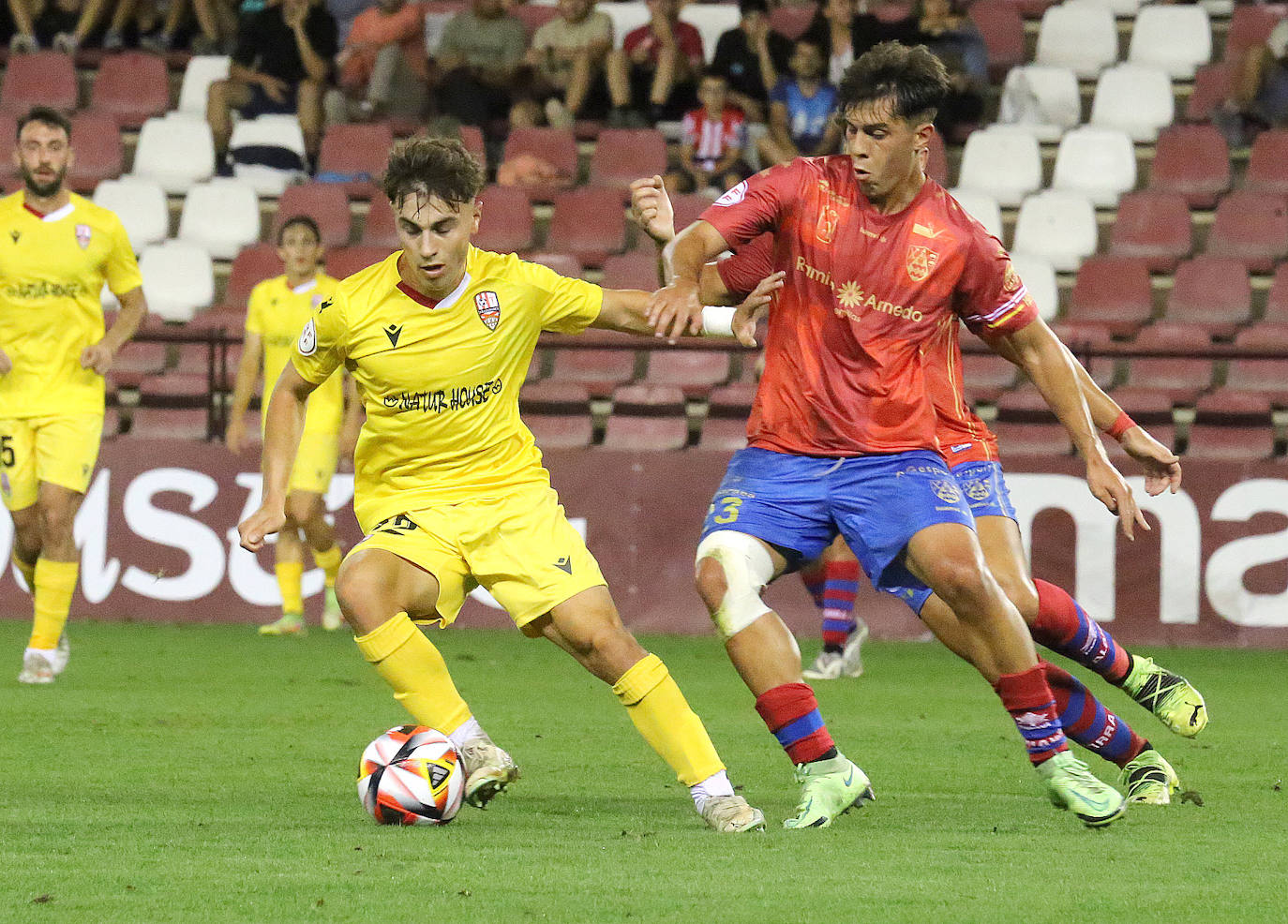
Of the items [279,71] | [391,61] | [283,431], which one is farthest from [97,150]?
[283,431]

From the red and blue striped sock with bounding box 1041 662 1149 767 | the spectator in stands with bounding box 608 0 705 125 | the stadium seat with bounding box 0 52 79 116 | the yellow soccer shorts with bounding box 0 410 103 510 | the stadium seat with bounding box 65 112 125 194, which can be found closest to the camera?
the red and blue striped sock with bounding box 1041 662 1149 767

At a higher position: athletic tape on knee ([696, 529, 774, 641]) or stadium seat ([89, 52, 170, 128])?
athletic tape on knee ([696, 529, 774, 641])

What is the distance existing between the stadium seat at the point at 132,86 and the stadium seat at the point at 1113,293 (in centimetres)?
804

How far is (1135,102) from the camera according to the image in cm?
1455

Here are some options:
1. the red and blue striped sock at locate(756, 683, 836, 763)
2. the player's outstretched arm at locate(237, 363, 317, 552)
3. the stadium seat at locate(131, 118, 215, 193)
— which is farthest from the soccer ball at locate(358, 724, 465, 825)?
the stadium seat at locate(131, 118, 215, 193)

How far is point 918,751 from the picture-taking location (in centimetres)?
700

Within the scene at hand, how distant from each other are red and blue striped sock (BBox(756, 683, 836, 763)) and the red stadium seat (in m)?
8.32

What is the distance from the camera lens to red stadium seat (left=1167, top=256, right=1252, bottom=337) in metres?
12.8

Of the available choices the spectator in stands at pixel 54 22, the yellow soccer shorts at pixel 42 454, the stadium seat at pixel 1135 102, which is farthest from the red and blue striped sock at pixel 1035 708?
the spectator in stands at pixel 54 22

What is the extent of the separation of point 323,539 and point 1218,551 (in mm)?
5210

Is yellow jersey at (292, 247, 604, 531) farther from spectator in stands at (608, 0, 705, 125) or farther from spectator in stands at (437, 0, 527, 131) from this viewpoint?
spectator in stands at (437, 0, 527, 131)

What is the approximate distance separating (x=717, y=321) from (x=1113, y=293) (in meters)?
8.33

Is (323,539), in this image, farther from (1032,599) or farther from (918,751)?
(1032,599)

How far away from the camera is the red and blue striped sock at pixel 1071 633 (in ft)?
19.1
